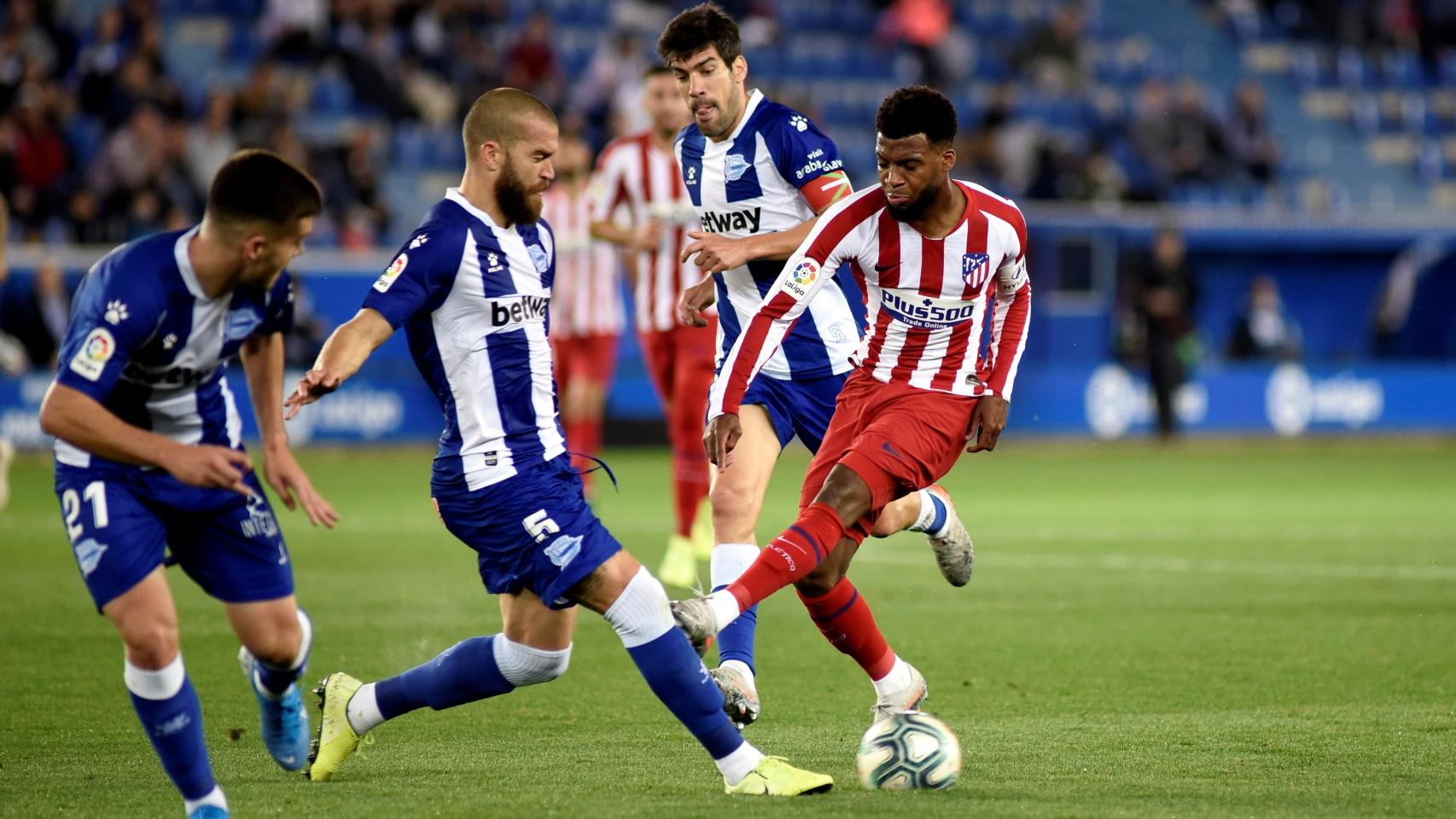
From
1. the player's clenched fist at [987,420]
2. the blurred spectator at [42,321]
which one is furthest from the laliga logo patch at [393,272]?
the blurred spectator at [42,321]

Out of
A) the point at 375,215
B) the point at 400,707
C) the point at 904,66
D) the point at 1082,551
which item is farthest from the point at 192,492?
the point at 904,66

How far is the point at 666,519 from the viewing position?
1331 cm

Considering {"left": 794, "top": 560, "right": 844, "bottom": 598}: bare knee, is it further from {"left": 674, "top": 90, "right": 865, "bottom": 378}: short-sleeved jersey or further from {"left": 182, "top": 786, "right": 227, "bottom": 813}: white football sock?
{"left": 182, "top": 786, "right": 227, "bottom": 813}: white football sock

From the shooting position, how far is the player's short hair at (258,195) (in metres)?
4.61

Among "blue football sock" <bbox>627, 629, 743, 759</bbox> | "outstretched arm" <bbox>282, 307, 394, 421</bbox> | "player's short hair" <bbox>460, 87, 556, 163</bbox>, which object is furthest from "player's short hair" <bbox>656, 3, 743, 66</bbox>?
"blue football sock" <bbox>627, 629, 743, 759</bbox>

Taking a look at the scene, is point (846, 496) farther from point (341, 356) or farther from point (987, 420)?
point (341, 356)

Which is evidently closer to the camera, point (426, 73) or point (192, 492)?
point (192, 492)

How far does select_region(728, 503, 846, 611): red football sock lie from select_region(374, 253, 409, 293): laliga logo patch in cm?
131

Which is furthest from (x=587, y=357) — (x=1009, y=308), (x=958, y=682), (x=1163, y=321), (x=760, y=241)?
(x=1163, y=321)

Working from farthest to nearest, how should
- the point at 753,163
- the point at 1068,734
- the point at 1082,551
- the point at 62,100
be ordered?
1. the point at 62,100
2. the point at 1082,551
3. the point at 753,163
4. the point at 1068,734

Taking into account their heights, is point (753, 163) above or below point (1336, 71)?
above

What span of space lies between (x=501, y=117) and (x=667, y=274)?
4.66 meters

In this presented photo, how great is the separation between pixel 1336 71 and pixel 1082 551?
1955 cm

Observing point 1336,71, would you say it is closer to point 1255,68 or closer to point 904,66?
point 1255,68
